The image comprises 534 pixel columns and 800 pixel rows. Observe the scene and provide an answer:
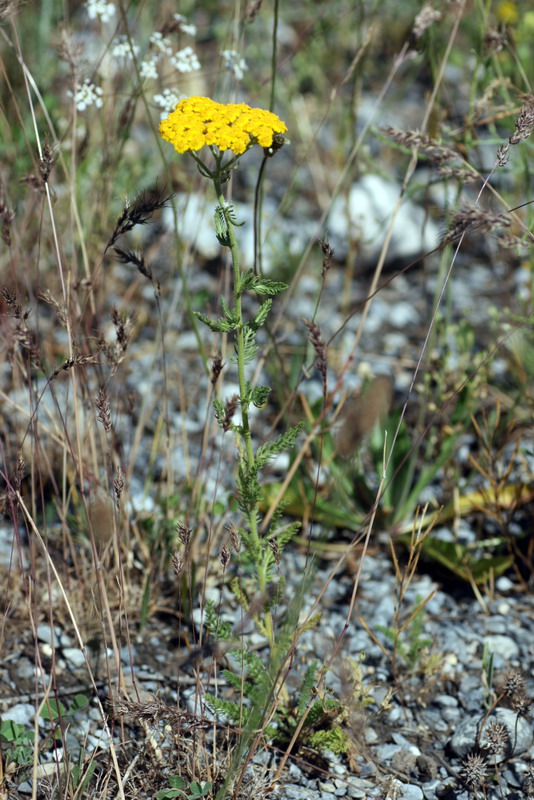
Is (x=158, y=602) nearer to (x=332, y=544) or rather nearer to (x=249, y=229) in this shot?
(x=332, y=544)

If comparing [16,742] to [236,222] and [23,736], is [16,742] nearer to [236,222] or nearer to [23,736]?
[23,736]

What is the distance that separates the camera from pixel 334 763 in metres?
1.65

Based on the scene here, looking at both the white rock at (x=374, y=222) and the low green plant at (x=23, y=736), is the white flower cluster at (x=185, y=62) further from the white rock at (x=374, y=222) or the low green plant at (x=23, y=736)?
the white rock at (x=374, y=222)

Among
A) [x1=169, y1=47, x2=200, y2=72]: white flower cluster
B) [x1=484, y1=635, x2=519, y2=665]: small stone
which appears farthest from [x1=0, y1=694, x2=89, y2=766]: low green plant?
[x1=169, y1=47, x2=200, y2=72]: white flower cluster

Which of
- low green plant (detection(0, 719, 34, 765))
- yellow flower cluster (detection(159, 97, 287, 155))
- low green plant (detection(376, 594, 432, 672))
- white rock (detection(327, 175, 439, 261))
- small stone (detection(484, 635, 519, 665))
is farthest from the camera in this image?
white rock (detection(327, 175, 439, 261))

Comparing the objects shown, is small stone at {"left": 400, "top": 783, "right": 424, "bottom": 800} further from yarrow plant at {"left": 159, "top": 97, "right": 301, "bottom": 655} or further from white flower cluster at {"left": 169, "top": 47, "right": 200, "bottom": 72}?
white flower cluster at {"left": 169, "top": 47, "right": 200, "bottom": 72}

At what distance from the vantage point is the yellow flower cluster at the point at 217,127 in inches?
47.3

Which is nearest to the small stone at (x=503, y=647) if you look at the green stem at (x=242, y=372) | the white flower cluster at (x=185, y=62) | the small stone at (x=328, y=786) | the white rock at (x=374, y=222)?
the small stone at (x=328, y=786)

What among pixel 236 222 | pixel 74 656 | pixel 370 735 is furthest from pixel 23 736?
pixel 236 222

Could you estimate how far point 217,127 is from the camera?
122 centimetres

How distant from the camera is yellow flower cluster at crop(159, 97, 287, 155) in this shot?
47.3 inches

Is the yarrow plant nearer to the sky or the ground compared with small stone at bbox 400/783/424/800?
nearer to the sky

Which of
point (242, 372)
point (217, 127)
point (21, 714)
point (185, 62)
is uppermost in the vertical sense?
point (185, 62)

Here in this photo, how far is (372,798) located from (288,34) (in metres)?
3.96
